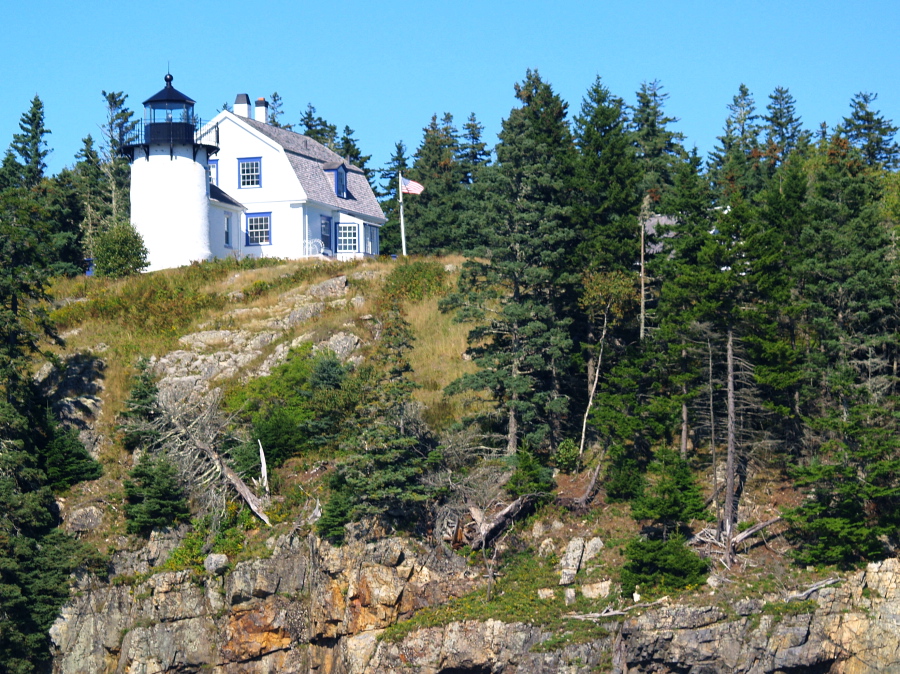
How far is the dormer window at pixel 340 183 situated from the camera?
54.9 m

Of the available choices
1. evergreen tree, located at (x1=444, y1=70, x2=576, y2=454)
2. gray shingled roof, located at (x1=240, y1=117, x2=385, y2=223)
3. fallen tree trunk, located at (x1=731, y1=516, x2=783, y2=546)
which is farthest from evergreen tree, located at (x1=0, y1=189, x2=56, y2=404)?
fallen tree trunk, located at (x1=731, y1=516, x2=783, y2=546)

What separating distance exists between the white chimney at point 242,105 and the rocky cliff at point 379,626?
27.8m

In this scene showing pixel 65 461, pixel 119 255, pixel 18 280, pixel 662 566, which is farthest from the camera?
pixel 119 255

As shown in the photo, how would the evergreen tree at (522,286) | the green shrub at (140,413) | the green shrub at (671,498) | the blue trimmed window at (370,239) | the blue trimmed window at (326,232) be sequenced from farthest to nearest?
the blue trimmed window at (370,239)
the blue trimmed window at (326,232)
the green shrub at (140,413)
the evergreen tree at (522,286)
the green shrub at (671,498)

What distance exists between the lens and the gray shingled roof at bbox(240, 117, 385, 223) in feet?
172

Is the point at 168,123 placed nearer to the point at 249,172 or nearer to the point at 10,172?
the point at 249,172

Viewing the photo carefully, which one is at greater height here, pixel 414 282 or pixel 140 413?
pixel 414 282

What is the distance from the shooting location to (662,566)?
29.8 metres

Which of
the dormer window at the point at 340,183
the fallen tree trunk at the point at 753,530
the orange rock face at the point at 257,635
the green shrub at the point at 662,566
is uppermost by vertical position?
the dormer window at the point at 340,183

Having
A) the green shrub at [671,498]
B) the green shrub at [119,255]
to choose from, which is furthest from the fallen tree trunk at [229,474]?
the green shrub at [119,255]

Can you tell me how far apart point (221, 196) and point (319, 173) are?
5.74 meters

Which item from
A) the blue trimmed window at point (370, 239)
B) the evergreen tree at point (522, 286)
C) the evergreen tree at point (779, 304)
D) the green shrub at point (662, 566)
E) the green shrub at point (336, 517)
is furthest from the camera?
the blue trimmed window at point (370, 239)

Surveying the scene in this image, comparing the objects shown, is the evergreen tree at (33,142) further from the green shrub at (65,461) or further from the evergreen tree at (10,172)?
the green shrub at (65,461)

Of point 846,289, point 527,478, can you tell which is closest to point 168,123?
point 527,478
